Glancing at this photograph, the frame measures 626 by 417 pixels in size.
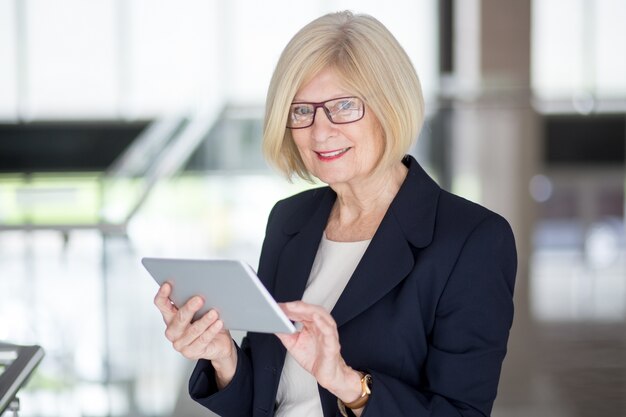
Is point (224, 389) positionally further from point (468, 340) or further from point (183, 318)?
point (468, 340)

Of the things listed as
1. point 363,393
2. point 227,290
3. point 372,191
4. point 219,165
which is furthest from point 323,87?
point 219,165

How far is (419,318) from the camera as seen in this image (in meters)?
2.05

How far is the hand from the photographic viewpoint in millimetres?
1799

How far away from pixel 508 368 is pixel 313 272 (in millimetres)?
3797

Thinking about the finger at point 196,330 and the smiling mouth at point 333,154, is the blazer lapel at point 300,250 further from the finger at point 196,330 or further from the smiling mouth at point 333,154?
the finger at point 196,330

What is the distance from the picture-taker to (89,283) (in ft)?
25.9

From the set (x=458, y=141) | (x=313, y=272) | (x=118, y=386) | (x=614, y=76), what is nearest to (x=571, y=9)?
(x=614, y=76)

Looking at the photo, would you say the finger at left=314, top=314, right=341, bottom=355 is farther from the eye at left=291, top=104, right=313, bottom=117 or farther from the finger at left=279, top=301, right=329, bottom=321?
the eye at left=291, top=104, right=313, bottom=117

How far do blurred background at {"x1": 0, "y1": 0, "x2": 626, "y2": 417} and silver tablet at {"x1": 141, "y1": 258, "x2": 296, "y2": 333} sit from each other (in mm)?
2933

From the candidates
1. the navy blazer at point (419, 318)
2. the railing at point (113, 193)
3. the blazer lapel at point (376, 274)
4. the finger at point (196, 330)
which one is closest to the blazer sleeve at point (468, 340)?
the navy blazer at point (419, 318)

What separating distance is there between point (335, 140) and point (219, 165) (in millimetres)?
7945

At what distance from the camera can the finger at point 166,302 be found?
6.28 feet

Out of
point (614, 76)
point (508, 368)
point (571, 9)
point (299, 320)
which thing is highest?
point (571, 9)

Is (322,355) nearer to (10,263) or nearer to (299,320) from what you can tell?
(299,320)
